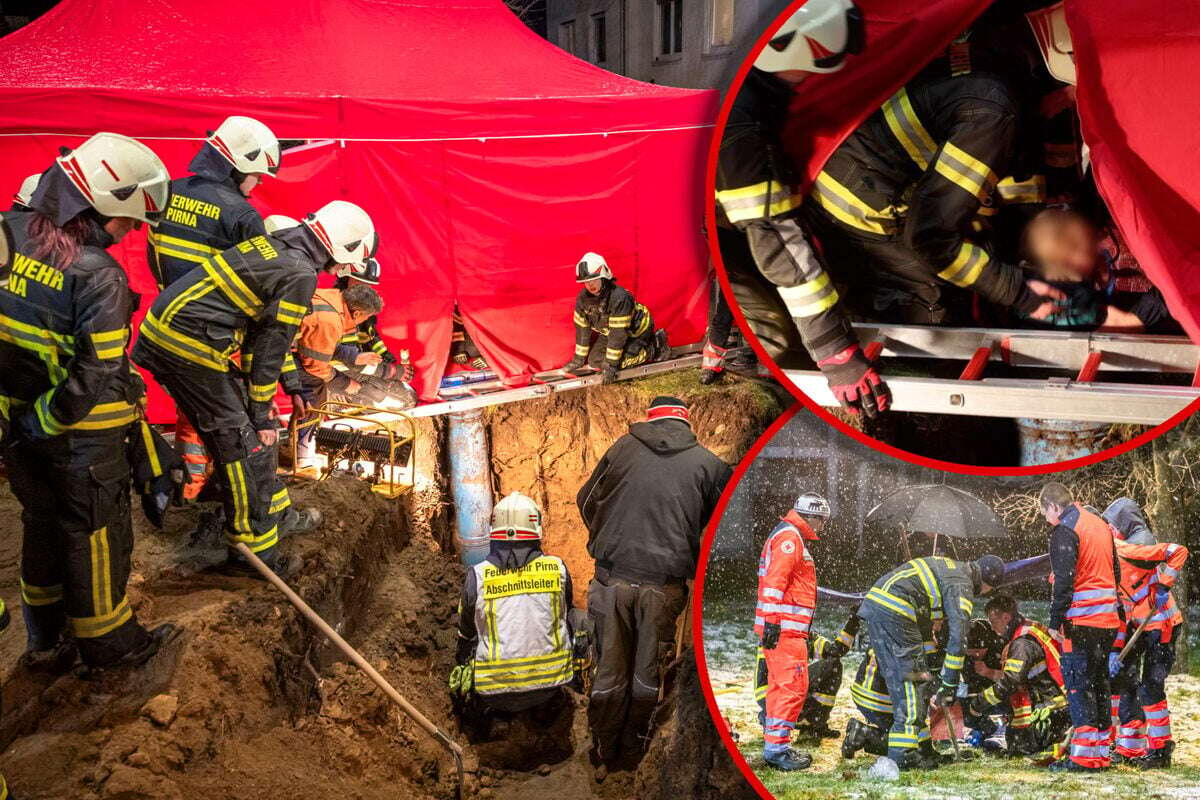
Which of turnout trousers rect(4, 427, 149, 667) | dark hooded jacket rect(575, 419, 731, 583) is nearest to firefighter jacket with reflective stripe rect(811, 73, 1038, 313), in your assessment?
dark hooded jacket rect(575, 419, 731, 583)

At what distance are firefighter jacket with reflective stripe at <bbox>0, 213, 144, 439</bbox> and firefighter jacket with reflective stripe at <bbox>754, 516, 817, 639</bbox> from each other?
7.36 feet

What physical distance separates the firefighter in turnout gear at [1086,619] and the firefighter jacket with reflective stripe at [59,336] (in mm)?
3053

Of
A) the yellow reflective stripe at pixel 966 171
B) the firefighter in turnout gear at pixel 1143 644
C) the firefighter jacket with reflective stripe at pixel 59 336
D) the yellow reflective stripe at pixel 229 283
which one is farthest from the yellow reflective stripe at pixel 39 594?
the firefighter in turnout gear at pixel 1143 644

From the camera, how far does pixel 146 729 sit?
10.5 ft

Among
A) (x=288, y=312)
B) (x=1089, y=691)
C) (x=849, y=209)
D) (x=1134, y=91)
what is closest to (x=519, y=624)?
(x=288, y=312)

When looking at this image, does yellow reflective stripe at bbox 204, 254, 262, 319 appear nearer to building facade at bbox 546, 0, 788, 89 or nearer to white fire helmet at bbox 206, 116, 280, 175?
white fire helmet at bbox 206, 116, 280, 175

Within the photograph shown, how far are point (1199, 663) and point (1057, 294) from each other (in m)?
2.13

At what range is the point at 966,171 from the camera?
1518 mm

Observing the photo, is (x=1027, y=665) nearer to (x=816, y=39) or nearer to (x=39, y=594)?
(x=816, y=39)

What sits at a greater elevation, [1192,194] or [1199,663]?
[1192,194]

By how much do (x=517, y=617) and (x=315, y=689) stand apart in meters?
1.04

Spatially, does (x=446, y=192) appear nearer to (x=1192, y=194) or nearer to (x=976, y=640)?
(x=976, y=640)

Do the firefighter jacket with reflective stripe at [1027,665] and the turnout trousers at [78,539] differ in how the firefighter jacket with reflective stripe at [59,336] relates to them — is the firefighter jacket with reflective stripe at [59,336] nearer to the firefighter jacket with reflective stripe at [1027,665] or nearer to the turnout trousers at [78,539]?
the turnout trousers at [78,539]

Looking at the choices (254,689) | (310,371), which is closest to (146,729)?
(254,689)
